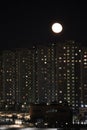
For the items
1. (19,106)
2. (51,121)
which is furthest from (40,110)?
(19,106)

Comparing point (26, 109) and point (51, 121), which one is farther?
point (26, 109)

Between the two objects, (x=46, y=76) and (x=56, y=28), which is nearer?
(x=56, y=28)

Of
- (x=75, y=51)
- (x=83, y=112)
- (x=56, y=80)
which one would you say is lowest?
(x=83, y=112)

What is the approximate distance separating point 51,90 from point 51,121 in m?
17.5

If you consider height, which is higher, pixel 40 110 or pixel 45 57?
pixel 45 57

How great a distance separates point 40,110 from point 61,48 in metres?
16.9

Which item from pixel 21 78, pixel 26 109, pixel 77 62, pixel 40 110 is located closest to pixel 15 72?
pixel 21 78

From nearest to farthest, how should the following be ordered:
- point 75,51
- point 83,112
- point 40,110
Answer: point 40,110, point 83,112, point 75,51

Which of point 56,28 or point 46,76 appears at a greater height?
point 46,76

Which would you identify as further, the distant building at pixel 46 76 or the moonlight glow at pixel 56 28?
the distant building at pixel 46 76

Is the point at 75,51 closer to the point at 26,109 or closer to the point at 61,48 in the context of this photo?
the point at 61,48

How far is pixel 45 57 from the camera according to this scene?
44.5m

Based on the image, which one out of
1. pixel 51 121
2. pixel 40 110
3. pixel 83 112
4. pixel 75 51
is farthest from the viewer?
pixel 75 51

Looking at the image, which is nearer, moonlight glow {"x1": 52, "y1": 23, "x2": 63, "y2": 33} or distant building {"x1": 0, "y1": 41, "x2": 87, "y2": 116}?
moonlight glow {"x1": 52, "y1": 23, "x2": 63, "y2": 33}
